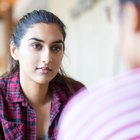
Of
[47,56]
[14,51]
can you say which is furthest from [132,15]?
[14,51]

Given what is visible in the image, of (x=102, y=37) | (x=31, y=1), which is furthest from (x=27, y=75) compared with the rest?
(x=31, y=1)

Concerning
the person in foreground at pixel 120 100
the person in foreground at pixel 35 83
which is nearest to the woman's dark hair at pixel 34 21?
the person in foreground at pixel 35 83

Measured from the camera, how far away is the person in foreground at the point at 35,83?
48cm

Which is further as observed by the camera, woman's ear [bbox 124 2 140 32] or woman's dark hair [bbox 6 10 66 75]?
woman's dark hair [bbox 6 10 66 75]

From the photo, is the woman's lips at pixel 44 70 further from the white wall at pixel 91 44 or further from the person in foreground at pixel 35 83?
the white wall at pixel 91 44

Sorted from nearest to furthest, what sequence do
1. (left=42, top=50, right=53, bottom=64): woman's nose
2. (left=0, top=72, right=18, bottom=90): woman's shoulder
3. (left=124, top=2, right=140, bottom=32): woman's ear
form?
(left=124, top=2, right=140, bottom=32): woman's ear → (left=42, top=50, right=53, bottom=64): woman's nose → (left=0, top=72, right=18, bottom=90): woman's shoulder

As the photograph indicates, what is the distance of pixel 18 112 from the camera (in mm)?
550

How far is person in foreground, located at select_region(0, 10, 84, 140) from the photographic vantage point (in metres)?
0.48

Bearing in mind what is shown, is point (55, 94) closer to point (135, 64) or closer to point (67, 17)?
point (135, 64)

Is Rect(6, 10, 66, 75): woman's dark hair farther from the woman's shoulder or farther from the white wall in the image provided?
the white wall

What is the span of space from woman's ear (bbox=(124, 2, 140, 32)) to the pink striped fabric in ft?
0.11

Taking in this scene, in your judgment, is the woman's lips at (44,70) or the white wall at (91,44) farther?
the white wall at (91,44)

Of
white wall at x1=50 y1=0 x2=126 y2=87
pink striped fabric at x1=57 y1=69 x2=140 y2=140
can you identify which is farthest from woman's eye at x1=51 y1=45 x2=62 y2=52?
white wall at x1=50 y1=0 x2=126 y2=87

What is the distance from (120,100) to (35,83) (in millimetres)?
324
